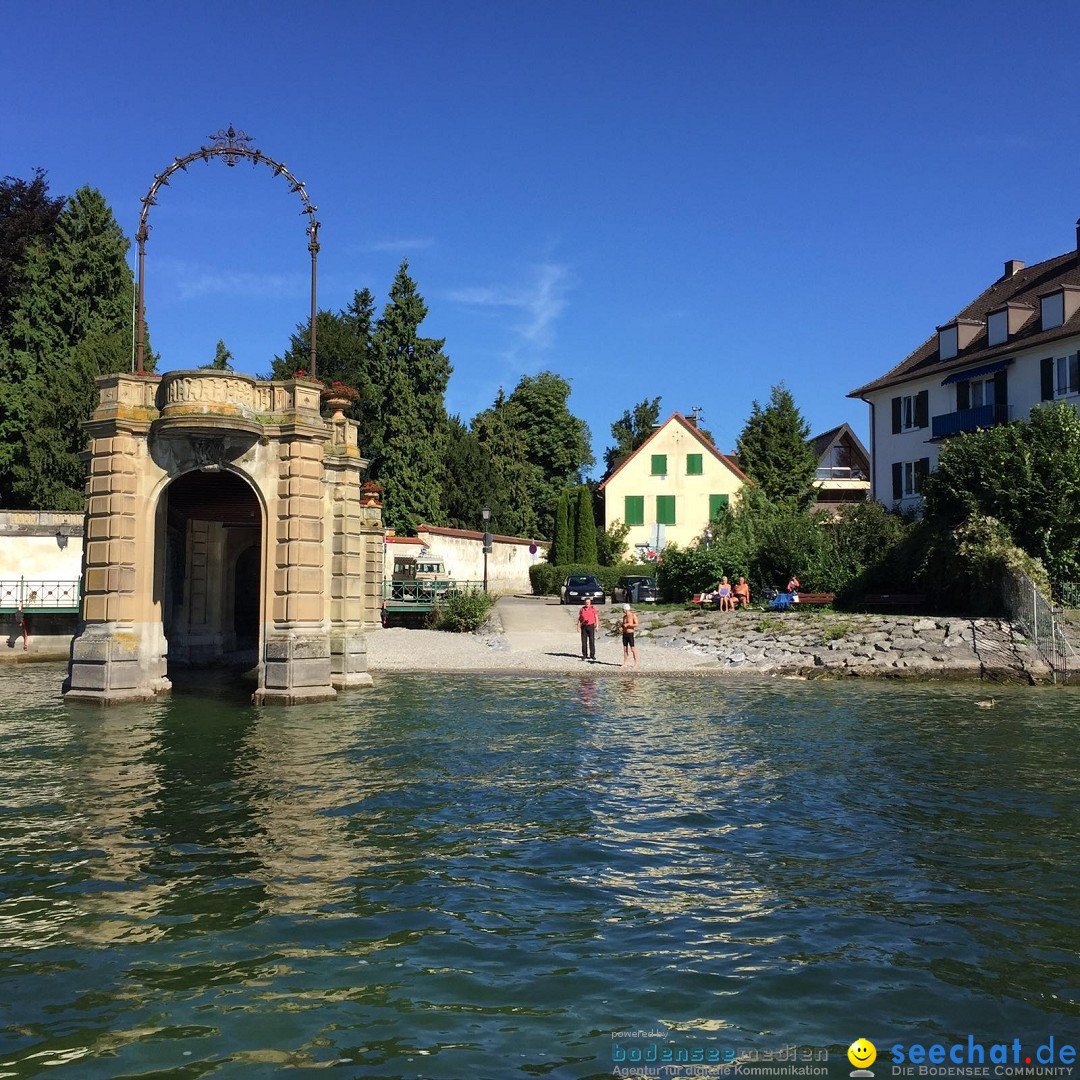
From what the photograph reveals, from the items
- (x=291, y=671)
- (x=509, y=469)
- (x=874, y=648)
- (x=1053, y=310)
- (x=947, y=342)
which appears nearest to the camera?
(x=291, y=671)

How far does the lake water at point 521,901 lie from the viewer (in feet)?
19.2

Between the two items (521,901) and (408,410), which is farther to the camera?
(408,410)

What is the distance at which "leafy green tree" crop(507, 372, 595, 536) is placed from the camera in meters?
69.6

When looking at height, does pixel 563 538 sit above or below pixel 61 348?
below

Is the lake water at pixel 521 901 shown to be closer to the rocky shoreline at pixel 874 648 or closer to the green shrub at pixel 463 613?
the rocky shoreline at pixel 874 648

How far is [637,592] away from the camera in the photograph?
42.8 meters

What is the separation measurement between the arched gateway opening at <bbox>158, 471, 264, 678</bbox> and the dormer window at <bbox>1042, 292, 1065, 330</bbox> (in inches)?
1256

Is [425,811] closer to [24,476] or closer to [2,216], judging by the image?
[24,476]

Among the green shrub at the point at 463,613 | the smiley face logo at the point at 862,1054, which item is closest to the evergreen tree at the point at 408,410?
the green shrub at the point at 463,613

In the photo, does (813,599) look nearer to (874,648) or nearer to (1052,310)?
(874,648)

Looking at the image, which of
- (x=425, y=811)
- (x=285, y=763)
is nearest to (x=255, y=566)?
(x=285, y=763)

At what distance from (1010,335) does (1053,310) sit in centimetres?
222

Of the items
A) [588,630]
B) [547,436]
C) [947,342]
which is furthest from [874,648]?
[547,436]

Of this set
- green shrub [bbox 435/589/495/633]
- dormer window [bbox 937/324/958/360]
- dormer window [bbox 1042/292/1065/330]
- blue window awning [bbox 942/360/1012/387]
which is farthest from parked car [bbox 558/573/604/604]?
dormer window [bbox 1042/292/1065/330]
